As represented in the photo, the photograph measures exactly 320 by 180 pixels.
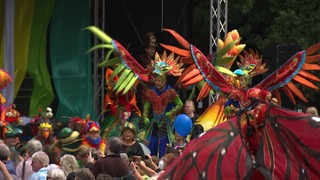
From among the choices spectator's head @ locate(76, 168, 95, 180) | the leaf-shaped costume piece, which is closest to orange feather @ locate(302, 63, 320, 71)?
spectator's head @ locate(76, 168, 95, 180)

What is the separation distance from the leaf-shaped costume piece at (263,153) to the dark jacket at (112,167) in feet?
8.55

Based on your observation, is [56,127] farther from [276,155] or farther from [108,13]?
[276,155]

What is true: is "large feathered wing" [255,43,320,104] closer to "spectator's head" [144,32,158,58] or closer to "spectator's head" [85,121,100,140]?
"spectator's head" [85,121,100,140]

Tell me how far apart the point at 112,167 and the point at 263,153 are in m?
2.86

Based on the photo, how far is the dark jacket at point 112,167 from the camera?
305 inches

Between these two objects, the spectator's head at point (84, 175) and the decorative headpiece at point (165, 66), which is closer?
the spectator's head at point (84, 175)

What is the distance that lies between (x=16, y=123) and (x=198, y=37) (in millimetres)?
10141

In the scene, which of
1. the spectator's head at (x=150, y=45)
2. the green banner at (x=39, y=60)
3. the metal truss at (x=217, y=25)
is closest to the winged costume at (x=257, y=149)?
the metal truss at (x=217, y=25)

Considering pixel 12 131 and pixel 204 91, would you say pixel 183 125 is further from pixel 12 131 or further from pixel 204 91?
pixel 204 91

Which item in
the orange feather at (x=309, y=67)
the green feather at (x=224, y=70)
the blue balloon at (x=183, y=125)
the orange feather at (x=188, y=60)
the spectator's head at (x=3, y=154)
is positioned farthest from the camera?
the green feather at (x=224, y=70)

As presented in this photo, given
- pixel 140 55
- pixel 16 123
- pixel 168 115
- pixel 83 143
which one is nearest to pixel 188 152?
pixel 83 143

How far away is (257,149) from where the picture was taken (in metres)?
5.17

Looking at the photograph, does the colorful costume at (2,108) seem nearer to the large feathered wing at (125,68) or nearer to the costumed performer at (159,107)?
the large feathered wing at (125,68)

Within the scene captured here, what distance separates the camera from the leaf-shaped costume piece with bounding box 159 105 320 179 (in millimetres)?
5035
